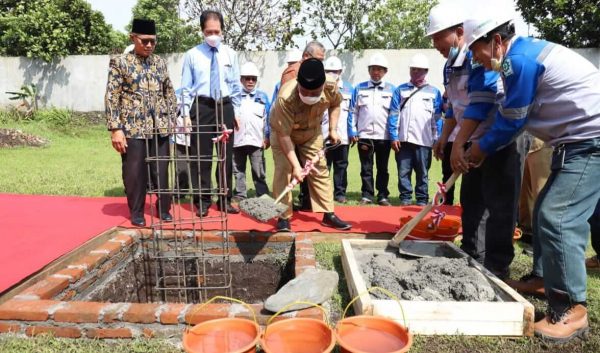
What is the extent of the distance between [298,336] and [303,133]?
2326 millimetres

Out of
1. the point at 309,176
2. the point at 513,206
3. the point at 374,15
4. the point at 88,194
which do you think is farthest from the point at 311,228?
the point at 374,15

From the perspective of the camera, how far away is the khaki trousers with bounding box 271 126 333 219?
4180 millimetres

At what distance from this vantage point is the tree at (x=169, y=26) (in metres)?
18.4

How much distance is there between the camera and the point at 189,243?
3941mm

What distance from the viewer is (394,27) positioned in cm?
2252

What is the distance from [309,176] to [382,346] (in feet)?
7.59

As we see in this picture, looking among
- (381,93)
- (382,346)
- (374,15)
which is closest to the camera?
(382,346)

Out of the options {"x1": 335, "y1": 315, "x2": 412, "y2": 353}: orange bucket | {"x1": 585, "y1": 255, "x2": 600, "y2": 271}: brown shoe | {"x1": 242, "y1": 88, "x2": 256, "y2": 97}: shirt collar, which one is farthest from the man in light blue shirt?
{"x1": 585, "y1": 255, "x2": 600, "y2": 271}: brown shoe

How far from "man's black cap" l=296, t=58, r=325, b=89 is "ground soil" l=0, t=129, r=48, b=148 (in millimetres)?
9915

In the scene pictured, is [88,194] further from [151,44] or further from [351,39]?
[351,39]

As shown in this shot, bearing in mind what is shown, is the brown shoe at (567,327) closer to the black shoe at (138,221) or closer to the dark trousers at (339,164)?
the black shoe at (138,221)

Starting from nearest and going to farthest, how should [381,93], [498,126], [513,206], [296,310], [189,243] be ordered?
[296,310], [498,126], [513,206], [189,243], [381,93]

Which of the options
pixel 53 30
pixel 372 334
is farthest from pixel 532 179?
pixel 53 30

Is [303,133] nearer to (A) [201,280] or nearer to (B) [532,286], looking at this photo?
(A) [201,280]
